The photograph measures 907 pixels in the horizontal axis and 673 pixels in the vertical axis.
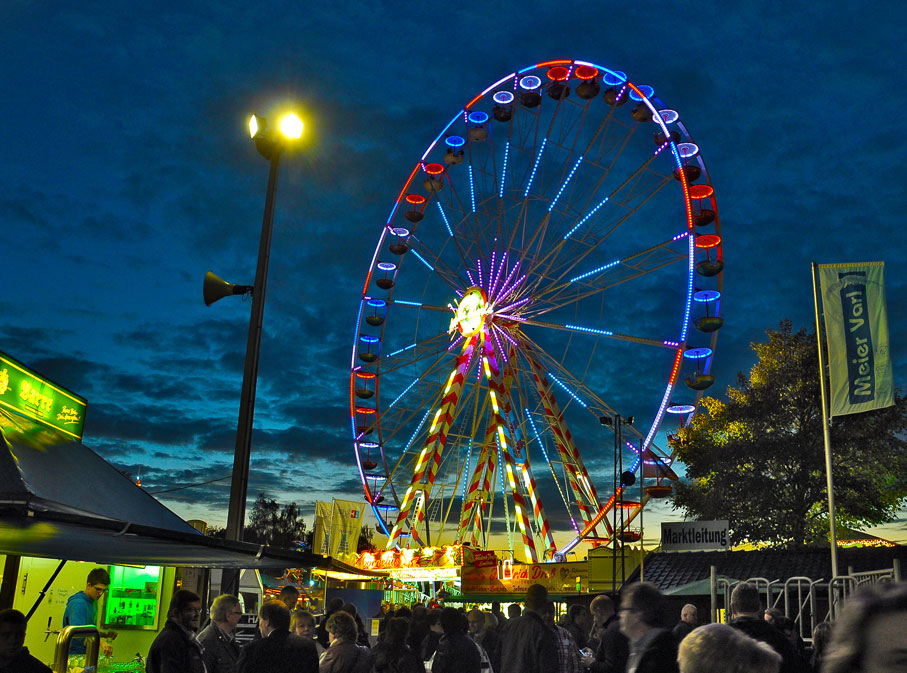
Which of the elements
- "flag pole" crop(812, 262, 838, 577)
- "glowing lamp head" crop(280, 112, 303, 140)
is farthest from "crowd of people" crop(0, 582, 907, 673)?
"flag pole" crop(812, 262, 838, 577)

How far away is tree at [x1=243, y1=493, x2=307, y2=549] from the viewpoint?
294 ft

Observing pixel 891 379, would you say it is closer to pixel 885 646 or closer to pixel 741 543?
pixel 885 646

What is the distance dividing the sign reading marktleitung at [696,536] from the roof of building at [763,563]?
299mm

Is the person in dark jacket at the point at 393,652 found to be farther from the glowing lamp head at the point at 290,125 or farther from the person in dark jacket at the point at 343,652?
the glowing lamp head at the point at 290,125

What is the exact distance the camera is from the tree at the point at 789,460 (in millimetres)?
27625

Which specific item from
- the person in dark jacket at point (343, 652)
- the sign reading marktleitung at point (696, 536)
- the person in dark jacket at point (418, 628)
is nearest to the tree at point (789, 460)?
the sign reading marktleitung at point (696, 536)

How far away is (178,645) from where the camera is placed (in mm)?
5457

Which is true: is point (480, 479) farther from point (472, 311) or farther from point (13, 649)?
point (13, 649)

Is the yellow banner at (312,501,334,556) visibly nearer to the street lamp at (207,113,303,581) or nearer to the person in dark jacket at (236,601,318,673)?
the street lamp at (207,113,303,581)

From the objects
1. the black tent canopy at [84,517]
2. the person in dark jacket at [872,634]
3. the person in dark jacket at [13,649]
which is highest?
the black tent canopy at [84,517]

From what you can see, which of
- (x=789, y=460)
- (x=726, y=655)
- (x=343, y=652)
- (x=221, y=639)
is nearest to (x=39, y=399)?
(x=221, y=639)

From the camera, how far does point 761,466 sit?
2866 cm

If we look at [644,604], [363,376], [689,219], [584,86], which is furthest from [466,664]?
[363,376]

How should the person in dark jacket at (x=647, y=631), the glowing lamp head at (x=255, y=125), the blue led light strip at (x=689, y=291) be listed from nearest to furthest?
the person in dark jacket at (x=647, y=631) → the glowing lamp head at (x=255, y=125) → the blue led light strip at (x=689, y=291)
